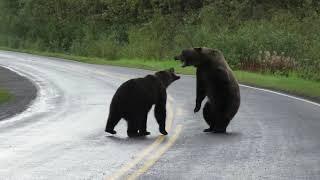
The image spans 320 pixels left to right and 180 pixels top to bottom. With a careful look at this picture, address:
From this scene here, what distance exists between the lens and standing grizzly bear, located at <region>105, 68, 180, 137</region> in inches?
439

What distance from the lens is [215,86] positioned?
12.0m

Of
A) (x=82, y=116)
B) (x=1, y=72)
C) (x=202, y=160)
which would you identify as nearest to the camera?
(x=202, y=160)

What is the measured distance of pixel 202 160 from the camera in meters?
9.75

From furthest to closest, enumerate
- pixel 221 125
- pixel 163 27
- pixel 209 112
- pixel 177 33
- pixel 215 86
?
pixel 163 27 → pixel 177 33 → pixel 221 125 → pixel 209 112 → pixel 215 86

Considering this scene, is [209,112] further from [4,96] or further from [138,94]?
[4,96]

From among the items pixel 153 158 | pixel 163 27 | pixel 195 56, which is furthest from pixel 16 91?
pixel 163 27

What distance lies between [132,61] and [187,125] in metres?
26.1

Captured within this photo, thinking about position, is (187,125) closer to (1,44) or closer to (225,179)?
(225,179)

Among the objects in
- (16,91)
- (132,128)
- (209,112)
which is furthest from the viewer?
(16,91)

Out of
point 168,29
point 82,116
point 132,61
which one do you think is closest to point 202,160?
point 82,116

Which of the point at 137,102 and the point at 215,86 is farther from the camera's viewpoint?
the point at 215,86

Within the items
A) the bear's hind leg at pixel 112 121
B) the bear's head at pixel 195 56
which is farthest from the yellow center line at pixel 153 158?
the bear's head at pixel 195 56

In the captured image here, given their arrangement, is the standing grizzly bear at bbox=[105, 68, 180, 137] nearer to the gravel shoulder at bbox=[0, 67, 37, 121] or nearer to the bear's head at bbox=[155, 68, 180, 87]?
the bear's head at bbox=[155, 68, 180, 87]

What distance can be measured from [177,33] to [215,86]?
3208 centimetres
